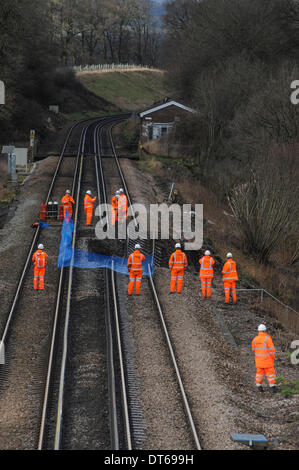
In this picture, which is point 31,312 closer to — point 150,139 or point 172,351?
point 172,351

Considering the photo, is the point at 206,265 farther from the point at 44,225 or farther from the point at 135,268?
the point at 44,225

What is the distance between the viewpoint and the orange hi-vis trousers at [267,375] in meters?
11.9

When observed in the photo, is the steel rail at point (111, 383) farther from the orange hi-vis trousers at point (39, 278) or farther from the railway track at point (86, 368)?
the orange hi-vis trousers at point (39, 278)

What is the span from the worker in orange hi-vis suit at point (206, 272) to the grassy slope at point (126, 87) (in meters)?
63.0

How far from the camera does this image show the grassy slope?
81.8 m

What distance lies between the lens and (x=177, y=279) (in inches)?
664

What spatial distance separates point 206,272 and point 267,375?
491 centimetres

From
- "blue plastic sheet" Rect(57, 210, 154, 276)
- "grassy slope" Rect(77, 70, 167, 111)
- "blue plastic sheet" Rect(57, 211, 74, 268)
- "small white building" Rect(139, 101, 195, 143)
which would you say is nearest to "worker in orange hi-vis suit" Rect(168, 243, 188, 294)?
"blue plastic sheet" Rect(57, 210, 154, 276)

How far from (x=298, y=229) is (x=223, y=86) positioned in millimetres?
20940

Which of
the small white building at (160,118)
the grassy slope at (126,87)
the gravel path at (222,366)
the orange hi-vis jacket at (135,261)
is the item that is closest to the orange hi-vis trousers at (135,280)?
the orange hi-vis jacket at (135,261)

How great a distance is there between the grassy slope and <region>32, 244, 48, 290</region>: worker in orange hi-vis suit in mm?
63402

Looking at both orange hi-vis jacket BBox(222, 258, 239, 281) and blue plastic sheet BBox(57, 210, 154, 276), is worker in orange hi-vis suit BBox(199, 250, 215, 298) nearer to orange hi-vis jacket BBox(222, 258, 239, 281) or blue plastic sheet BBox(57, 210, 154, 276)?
orange hi-vis jacket BBox(222, 258, 239, 281)

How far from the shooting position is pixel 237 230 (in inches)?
962

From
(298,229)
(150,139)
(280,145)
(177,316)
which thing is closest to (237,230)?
(298,229)
